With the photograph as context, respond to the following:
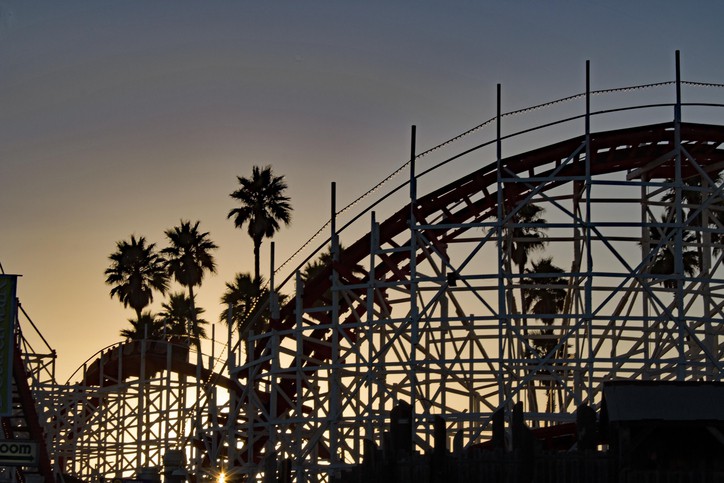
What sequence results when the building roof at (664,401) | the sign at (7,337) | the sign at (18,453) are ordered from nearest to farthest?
the building roof at (664,401)
the sign at (18,453)
the sign at (7,337)

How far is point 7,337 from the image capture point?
107 feet

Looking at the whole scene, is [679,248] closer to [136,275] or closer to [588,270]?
[588,270]

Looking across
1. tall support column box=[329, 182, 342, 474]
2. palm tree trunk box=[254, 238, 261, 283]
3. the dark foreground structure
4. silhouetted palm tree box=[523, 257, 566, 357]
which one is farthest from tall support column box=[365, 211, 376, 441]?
palm tree trunk box=[254, 238, 261, 283]

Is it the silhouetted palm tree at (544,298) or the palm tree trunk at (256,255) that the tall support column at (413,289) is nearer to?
the silhouetted palm tree at (544,298)

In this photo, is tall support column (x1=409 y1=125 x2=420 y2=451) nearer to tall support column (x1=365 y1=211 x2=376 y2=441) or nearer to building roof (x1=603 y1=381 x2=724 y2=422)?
tall support column (x1=365 y1=211 x2=376 y2=441)

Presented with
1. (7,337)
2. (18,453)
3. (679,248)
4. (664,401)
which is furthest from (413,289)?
(664,401)

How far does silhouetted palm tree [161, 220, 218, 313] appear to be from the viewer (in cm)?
6294

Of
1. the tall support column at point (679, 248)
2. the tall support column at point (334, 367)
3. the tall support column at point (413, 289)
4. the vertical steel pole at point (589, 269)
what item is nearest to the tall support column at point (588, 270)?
the vertical steel pole at point (589, 269)

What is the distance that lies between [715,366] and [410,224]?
6.86 metres

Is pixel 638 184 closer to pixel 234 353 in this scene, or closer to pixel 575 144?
pixel 575 144

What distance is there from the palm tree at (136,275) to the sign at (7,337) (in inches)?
1225

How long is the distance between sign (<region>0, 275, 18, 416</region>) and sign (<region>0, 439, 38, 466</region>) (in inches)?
52.8

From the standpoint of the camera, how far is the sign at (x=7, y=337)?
32312 millimetres

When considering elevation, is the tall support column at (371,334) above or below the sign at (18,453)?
above
